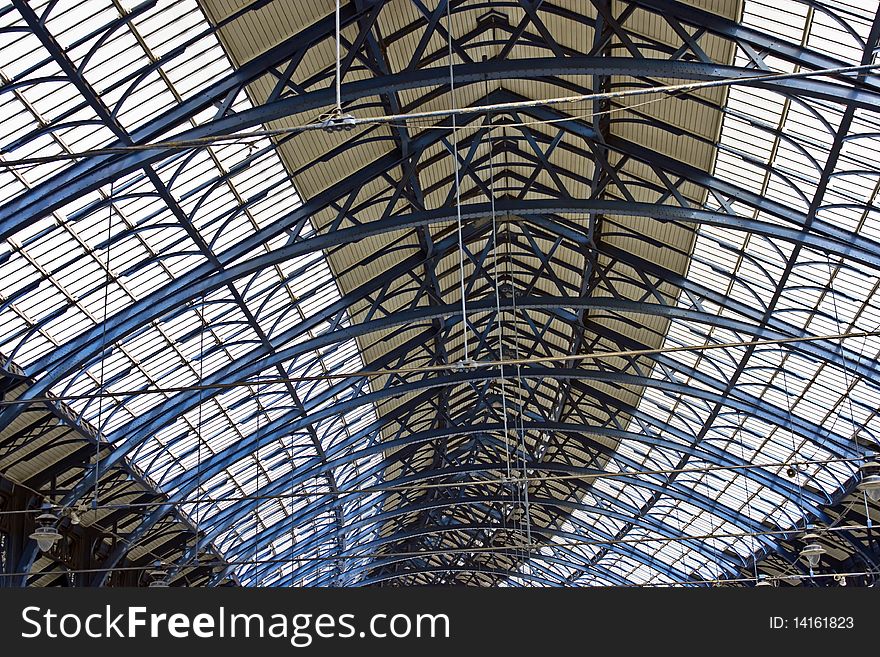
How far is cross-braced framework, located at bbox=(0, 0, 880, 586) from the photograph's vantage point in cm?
1906

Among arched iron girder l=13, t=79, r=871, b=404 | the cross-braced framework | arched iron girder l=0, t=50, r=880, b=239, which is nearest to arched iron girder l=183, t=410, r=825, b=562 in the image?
the cross-braced framework

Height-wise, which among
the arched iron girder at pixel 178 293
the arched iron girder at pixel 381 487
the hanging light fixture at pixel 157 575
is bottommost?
the hanging light fixture at pixel 157 575

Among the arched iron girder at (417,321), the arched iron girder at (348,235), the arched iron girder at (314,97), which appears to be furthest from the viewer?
the arched iron girder at (417,321)

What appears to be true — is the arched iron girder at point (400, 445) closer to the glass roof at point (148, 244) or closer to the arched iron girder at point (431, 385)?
the arched iron girder at point (431, 385)

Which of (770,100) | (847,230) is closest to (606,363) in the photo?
(847,230)

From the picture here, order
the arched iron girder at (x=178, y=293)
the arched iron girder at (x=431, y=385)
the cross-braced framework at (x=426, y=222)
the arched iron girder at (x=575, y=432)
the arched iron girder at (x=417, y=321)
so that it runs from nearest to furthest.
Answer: the cross-braced framework at (x=426, y=222) < the arched iron girder at (x=178, y=293) < the arched iron girder at (x=417, y=321) < the arched iron girder at (x=431, y=385) < the arched iron girder at (x=575, y=432)

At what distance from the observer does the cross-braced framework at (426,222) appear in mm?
19062

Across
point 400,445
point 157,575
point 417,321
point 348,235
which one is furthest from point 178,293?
point 157,575

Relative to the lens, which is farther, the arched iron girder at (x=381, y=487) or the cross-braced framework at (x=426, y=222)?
the arched iron girder at (x=381, y=487)

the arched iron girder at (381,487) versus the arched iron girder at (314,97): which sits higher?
the arched iron girder at (314,97)

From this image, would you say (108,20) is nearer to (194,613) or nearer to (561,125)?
(561,125)

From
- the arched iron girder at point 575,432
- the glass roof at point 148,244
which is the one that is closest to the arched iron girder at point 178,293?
the glass roof at point 148,244

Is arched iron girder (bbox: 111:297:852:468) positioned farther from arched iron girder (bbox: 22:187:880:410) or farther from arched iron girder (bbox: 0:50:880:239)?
arched iron girder (bbox: 0:50:880:239)

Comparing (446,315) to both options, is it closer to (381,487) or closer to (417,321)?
(417,321)
